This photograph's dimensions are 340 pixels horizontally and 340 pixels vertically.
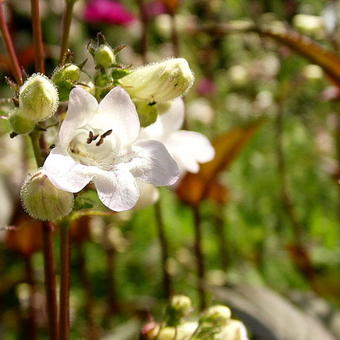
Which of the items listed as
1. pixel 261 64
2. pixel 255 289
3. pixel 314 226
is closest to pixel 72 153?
pixel 255 289

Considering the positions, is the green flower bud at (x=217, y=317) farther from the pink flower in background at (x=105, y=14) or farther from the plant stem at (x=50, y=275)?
the pink flower in background at (x=105, y=14)

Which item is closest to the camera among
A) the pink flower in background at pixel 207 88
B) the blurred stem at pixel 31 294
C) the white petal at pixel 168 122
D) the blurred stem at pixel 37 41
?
the blurred stem at pixel 37 41

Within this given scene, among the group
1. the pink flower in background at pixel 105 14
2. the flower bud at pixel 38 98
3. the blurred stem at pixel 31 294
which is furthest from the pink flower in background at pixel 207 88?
the flower bud at pixel 38 98

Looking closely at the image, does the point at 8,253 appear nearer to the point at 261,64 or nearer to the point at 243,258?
the point at 243,258

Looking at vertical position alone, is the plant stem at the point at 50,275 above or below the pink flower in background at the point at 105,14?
below

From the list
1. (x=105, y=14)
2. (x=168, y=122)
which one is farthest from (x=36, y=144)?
(x=105, y=14)

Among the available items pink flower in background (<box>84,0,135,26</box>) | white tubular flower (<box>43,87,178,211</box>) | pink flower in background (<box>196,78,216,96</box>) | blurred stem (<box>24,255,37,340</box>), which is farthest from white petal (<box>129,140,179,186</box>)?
pink flower in background (<box>196,78,216,96</box>)

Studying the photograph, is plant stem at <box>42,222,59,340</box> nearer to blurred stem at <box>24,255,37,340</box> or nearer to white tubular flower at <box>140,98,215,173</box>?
white tubular flower at <box>140,98,215,173</box>
